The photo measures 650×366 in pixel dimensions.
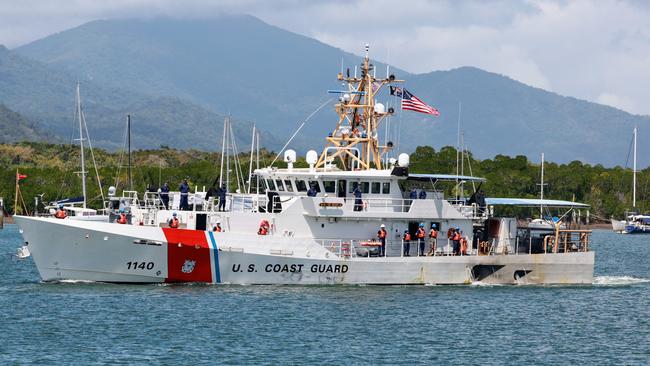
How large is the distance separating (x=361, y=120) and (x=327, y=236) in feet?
16.7

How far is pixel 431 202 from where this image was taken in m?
43.3

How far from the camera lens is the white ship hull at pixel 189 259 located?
40125mm

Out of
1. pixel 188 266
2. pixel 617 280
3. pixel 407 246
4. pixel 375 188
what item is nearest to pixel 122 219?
pixel 188 266

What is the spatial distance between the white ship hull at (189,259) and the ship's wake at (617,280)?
897cm

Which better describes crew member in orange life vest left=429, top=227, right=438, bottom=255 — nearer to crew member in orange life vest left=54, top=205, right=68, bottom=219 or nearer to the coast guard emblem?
the coast guard emblem

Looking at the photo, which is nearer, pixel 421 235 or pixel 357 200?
pixel 357 200

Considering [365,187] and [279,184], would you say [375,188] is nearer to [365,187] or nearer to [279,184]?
[365,187]

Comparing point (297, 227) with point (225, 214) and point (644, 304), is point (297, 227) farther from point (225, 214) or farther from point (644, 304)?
point (644, 304)

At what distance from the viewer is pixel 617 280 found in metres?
49.5

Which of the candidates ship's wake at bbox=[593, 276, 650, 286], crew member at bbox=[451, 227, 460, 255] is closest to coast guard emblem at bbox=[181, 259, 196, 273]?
crew member at bbox=[451, 227, 460, 255]

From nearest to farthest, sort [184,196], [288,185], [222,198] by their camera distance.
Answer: [222,198]
[184,196]
[288,185]

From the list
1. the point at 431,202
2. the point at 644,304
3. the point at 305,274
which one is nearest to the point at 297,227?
the point at 305,274

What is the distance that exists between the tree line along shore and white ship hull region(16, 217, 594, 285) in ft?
145

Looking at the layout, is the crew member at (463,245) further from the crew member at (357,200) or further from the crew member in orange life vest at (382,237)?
the crew member at (357,200)
